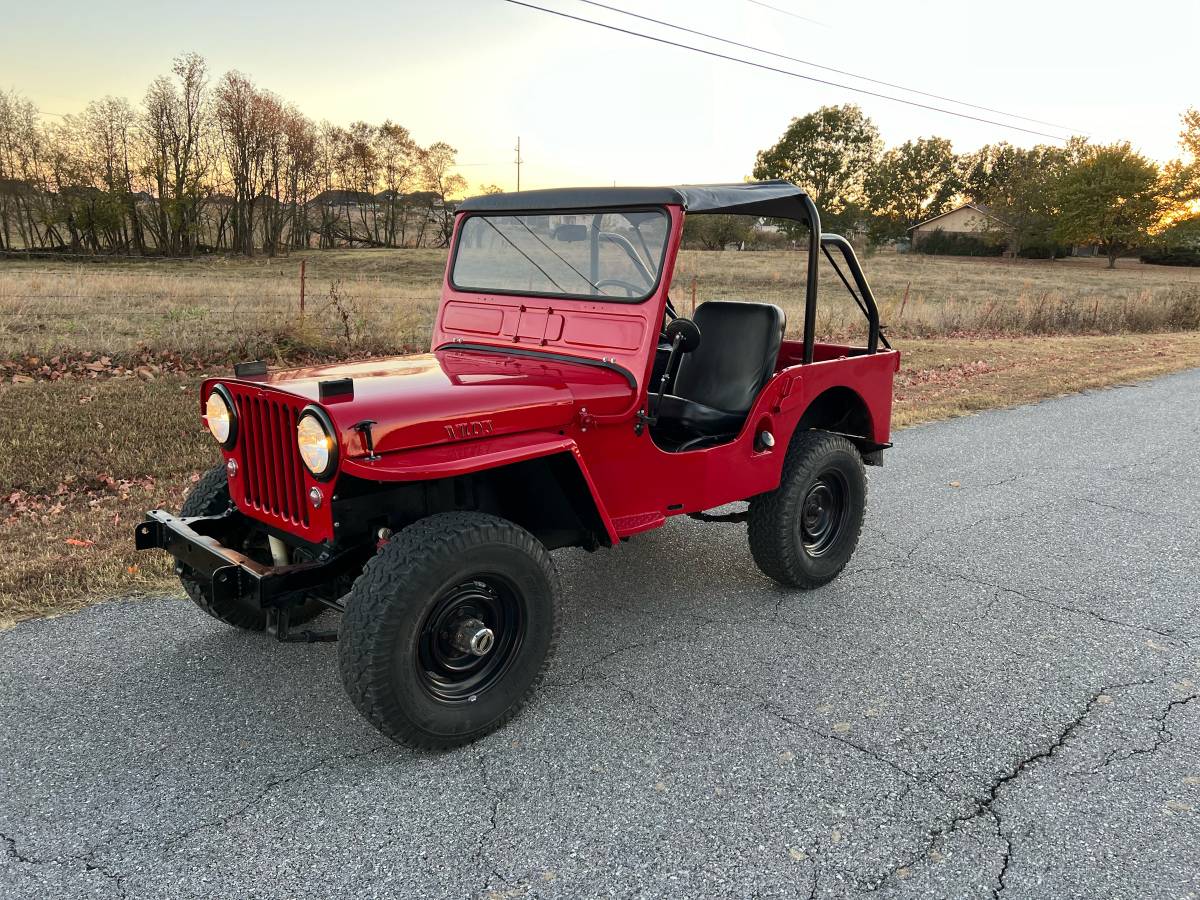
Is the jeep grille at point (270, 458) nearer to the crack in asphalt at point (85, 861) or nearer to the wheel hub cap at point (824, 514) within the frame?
the crack in asphalt at point (85, 861)

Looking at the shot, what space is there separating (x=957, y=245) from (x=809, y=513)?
67.1 meters

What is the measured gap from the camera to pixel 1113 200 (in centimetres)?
5175

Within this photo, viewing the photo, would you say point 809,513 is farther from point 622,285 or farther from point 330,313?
point 330,313

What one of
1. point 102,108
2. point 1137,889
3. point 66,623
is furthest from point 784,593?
point 102,108

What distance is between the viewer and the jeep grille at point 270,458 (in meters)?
2.64

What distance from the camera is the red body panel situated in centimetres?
258

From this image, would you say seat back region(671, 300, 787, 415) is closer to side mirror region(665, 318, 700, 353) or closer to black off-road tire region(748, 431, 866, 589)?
black off-road tire region(748, 431, 866, 589)

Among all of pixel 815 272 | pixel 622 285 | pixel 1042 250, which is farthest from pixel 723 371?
pixel 1042 250

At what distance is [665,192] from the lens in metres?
3.19

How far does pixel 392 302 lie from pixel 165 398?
22.3ft

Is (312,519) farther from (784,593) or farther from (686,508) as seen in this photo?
(784,593)

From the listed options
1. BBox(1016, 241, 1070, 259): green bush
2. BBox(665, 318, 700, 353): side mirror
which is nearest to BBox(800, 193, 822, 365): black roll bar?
BBox(665, 318, 700, 353): side mirror

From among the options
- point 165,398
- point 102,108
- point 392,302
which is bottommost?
point 165,398

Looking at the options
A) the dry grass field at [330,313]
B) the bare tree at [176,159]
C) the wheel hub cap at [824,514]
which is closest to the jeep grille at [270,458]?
the wheel hub cap at [824,514]
